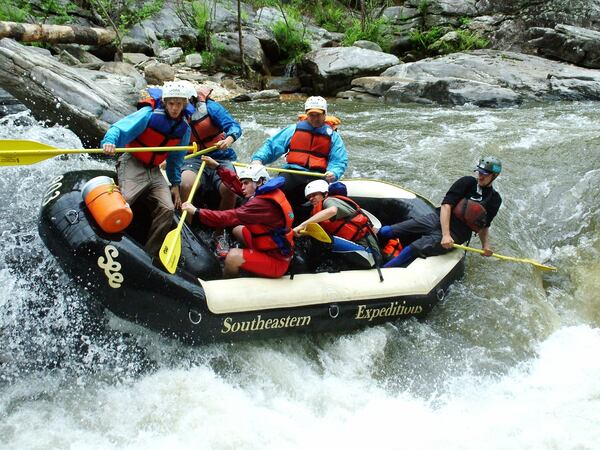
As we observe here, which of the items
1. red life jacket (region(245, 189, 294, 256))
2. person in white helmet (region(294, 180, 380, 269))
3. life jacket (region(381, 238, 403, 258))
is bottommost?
life jacket (region(381, 238, 403, 258))

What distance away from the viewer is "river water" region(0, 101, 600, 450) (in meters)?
3.32

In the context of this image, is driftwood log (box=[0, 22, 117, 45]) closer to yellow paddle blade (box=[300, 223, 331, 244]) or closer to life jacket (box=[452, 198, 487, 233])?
yellow paddle blade (box=[300, 223, 331, 244])

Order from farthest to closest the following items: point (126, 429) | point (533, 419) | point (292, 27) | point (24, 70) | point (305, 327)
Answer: point (292, 27) < point (24, 70) < point (305, 327) < point (533, 419) < point (126, 429)

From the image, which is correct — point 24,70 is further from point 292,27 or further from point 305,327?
point 292,27

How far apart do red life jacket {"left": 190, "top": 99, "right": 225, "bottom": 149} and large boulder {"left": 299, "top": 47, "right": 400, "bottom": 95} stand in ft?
27.7

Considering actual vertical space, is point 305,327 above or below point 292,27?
above

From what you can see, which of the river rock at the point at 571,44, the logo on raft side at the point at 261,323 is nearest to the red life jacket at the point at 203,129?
the logo on raft side at the point at 261,323

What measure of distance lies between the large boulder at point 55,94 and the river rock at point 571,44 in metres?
10.4

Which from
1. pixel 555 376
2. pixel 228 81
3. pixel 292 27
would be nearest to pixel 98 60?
pixel 228 81

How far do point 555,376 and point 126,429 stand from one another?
286 cm

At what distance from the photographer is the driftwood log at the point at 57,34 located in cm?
999

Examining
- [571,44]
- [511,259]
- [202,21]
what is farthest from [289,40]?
[511,259]

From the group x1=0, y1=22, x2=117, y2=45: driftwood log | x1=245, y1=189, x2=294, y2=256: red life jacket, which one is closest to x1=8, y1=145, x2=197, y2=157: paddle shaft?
x1=245, y1=189, x2=294, y2=256: red life jacket

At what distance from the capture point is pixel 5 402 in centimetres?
333
